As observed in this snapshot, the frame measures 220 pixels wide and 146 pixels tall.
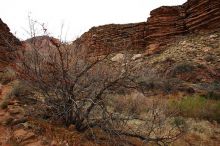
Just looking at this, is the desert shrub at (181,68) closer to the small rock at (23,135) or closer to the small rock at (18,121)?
the small rock at (18,121)

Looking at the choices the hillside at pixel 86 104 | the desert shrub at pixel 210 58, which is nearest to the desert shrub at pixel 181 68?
the desert shrub at pixel 210 58

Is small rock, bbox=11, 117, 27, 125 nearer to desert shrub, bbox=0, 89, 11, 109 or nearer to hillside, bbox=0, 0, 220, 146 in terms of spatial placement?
hillside, bbox=0, 0, 220, 146

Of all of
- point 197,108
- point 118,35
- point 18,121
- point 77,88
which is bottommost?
point 197,108

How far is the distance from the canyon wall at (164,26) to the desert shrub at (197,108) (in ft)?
27.4

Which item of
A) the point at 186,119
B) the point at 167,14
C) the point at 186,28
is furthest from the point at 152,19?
the point at 186,119

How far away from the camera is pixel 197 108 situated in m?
9.71

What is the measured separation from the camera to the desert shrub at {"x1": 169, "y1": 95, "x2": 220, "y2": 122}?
938 centimetres

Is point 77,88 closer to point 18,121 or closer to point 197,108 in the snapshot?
point 18,121

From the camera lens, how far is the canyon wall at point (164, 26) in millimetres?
18531

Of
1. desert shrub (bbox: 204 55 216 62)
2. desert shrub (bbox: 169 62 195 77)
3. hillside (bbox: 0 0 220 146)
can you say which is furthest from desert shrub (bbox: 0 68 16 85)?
desert shrub (bbox: 204 55 216 62)

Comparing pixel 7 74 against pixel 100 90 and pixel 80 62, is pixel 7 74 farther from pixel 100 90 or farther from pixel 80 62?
pixel 100 90

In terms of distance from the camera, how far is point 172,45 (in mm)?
18781

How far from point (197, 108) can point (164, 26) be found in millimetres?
11313

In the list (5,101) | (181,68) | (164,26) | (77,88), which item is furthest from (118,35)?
(5,101)
